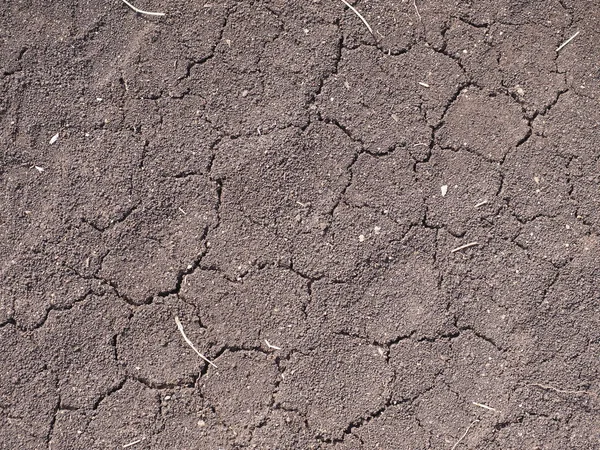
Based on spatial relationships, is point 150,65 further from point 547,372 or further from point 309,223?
point 547,372

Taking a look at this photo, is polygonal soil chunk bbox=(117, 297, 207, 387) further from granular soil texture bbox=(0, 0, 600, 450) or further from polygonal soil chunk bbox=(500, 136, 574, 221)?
polygonal soil chunk bbox=(500, 136, 574, 221)

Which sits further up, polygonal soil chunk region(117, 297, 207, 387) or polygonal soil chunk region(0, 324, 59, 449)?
polygonal soil chunk region(117, 297, 207, 387)

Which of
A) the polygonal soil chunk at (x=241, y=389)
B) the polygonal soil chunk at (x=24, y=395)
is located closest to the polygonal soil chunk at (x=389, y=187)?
the polygonal soil chunk at (x=241, y=389)

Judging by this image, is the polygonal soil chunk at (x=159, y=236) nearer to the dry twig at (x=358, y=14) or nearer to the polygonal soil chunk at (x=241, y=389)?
the polygonal soil chunk at (x=241, y=389)

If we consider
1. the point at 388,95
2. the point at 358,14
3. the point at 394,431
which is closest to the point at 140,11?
the point at 358,14

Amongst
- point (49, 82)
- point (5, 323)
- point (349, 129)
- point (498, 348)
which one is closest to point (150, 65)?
point (49, 82)

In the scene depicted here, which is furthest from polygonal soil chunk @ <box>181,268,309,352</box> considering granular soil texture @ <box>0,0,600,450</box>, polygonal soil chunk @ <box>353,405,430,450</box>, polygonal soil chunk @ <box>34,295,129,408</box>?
polygonal soil chunk @ <box>353,405,430,450</box>
